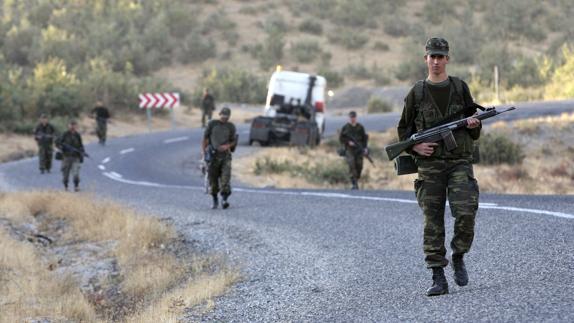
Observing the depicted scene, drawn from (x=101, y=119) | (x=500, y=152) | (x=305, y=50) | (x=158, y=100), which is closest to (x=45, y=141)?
(x=101, y=119)

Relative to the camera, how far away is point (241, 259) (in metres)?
11.1

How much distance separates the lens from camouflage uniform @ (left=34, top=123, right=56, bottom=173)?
24406mm

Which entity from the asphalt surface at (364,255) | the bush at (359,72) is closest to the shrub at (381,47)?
the bush at (359,72)

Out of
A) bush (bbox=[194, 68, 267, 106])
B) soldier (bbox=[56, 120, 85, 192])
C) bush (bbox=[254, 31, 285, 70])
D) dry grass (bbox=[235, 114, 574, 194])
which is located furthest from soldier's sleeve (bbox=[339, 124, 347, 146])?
bush (bbox=[254, 31, 285, 70])

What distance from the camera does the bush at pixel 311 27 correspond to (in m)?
72.3

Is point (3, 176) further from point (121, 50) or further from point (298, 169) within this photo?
point (121, 50)

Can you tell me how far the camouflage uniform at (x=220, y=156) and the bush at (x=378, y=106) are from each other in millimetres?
29825

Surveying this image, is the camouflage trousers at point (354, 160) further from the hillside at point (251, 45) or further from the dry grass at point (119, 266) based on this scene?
the hillside at point (251, 45)

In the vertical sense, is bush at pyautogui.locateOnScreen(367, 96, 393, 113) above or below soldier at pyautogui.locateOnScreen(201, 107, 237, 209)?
above

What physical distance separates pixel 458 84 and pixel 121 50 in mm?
55734

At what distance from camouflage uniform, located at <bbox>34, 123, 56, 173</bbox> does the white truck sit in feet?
24.7

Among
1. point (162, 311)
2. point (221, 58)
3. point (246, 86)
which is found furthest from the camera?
point (221, 58)

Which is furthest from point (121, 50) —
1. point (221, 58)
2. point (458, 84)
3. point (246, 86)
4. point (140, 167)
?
point (458, 84)

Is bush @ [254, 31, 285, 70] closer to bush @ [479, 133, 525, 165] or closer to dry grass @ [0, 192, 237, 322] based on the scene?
bush @ [479, 133, 525, 165]
